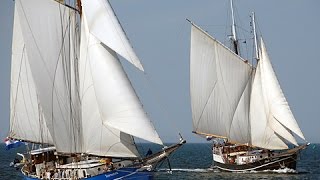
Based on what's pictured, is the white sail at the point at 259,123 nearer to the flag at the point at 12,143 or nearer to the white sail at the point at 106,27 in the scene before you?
the flag at the point at 12,143

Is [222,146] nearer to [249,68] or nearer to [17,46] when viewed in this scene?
[249,68]

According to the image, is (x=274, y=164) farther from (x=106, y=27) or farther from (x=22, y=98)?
(x=106, y=27)

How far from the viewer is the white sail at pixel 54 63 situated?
171ft

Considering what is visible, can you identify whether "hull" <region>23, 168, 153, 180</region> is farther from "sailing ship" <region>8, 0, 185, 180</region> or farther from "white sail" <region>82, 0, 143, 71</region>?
"white sail" <region>82, 0, 143, 71</region>

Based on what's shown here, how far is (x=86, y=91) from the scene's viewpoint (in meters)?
51.9

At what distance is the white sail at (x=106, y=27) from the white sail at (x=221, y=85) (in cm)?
3164

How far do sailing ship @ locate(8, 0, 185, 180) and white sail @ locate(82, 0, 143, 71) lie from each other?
69 millimetres

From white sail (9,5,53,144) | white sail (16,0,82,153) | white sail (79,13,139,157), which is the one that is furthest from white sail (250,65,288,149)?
white sail (16,0,82,153)

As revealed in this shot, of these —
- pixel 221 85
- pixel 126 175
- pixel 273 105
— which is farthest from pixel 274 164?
pixel 126 175

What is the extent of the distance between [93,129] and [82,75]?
Answer: 406 centimetres

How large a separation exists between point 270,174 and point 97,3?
32870mm

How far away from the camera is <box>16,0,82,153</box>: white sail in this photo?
2053 inches

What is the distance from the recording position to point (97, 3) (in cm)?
5122

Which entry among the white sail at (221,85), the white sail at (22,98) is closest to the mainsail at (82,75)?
the white sail at (22,98)
